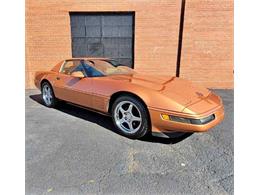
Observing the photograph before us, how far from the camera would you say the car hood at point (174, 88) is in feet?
9.99

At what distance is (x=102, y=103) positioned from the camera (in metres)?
3.66

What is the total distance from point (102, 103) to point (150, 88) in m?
0.93

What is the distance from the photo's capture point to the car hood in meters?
3.05

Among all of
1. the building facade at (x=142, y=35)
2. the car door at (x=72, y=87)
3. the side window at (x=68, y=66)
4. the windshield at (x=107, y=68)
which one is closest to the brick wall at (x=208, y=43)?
the building facade at (x=142, y=35)

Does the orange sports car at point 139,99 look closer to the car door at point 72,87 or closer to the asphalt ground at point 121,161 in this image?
the car door at point 72,87

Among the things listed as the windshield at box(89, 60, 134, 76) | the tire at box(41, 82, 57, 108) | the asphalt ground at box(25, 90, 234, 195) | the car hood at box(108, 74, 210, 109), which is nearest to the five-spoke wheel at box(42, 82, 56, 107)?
the tire at box(41, 82, 57, 108)

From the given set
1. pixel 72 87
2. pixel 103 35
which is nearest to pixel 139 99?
pixel 72 87

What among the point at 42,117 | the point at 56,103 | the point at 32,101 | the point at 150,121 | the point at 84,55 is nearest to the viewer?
the point at 150,121

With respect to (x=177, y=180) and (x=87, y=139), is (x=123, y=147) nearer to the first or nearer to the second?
(x=87, y=139)

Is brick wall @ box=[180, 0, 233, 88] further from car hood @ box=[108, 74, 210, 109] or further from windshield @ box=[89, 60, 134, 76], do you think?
car hood @ box=[108, 74, 210, 109]

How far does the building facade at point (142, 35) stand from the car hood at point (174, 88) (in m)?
3.72

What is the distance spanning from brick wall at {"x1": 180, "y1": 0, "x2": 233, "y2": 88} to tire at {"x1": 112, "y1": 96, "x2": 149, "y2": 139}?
4.59m

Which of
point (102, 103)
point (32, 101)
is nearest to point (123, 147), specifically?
point (102, 103)

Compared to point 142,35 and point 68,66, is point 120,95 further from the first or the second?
point 142,35
